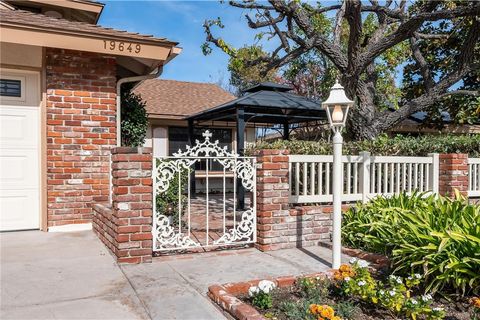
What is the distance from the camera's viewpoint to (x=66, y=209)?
5578mm

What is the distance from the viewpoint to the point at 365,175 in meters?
5.64

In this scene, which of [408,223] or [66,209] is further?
[66,209]

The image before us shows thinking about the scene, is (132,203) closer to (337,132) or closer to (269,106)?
(337,132)

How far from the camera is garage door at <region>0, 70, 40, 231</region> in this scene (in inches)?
213

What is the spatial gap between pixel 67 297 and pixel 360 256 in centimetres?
321

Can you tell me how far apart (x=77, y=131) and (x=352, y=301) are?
181 inches

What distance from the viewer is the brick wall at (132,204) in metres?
4.04

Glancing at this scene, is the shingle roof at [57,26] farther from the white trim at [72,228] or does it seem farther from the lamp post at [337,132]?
the lamp post at [337,132]

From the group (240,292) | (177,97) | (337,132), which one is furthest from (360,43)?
(177,97)

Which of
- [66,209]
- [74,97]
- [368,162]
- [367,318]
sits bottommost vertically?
[367,318]

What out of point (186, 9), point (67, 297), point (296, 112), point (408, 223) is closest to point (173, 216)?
point (67, 297)

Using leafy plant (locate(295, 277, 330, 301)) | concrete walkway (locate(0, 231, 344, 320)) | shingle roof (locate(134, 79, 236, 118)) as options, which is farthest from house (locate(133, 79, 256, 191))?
leafy plant (locate(295, 277, 330, 301))

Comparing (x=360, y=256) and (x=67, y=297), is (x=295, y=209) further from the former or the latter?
(x=67, y=297)

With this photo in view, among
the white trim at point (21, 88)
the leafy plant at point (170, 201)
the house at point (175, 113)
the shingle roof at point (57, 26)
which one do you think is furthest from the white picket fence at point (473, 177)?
the white trim at point (21, 88)
